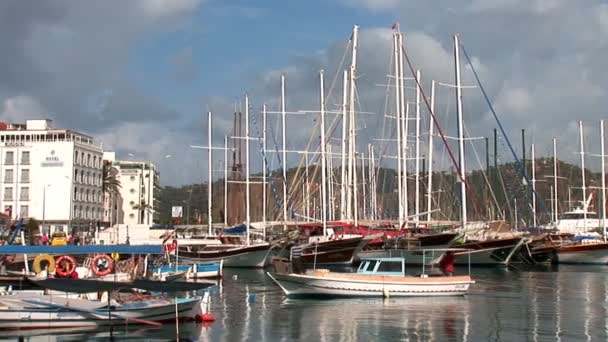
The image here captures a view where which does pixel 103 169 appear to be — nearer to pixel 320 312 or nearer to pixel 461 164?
pixel 461 164

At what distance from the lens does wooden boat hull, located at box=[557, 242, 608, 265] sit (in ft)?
249

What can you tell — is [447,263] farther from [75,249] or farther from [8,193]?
[8,193]

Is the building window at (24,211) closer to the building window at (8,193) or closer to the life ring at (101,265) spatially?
the building window at (8,193)

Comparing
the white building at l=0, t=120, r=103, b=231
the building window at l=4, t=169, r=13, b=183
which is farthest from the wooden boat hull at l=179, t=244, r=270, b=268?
the building window at l=4, t=169, r=13, b=183

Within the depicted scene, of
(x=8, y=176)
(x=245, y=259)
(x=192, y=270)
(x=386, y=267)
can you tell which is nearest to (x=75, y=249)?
(x=386, y=267)

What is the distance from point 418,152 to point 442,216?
22838mm

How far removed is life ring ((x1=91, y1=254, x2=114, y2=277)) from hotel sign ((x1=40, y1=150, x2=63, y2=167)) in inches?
2778

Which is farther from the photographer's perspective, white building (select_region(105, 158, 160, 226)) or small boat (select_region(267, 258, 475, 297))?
white building (select_region(105, 158, 160, 226))

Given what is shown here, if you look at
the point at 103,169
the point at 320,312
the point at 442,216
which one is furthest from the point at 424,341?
the point at 103,169

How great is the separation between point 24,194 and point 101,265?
2888 inches

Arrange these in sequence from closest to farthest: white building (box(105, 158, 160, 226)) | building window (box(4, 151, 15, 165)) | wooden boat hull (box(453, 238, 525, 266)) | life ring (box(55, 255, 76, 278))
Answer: life ring (box(55, 255, 76, 278)) < wooden boat hull (box(453, 238, 525, 266)) < building window (box(4, 151, 15, 165)) < white building (box(105, 158, 160, 226))

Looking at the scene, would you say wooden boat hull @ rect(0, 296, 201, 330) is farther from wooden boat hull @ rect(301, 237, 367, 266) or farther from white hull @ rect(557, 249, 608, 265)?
white hull @ rect(557, 249, 608, 265)

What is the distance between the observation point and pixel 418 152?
77.8 meters

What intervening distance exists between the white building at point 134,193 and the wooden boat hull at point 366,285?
10830cm
